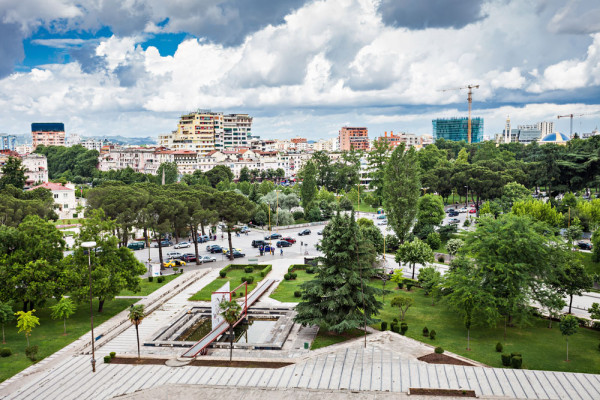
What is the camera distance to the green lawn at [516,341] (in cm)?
2392

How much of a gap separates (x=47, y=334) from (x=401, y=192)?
34.5m

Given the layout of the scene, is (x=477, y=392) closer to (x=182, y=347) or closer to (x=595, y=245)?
(x=182, y=347)

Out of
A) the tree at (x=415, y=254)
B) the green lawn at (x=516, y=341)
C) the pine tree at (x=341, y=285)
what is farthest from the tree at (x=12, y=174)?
the green lawn at (x=516, y=341)

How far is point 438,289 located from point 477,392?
11.6 m

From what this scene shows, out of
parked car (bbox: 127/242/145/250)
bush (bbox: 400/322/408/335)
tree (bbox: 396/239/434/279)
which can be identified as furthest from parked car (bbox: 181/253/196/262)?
bush (bbox: 400/322/408/335)

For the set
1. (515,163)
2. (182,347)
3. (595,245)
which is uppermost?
(515,163)

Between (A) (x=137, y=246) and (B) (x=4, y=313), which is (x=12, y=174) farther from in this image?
(B) (x=4, y=313)

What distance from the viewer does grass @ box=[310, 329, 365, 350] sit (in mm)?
26469

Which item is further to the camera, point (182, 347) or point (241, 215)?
point (241, 215)

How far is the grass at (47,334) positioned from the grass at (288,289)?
35.9 ft

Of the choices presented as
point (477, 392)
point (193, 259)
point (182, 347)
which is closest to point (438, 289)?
point (477, 392)

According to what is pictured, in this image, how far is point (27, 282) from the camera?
29109 mm

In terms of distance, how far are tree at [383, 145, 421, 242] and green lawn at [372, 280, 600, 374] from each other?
18.0 metres

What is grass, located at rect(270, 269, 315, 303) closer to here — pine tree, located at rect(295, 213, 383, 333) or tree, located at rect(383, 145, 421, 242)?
pine tree, located at rect(295, 213, 383, 333)
